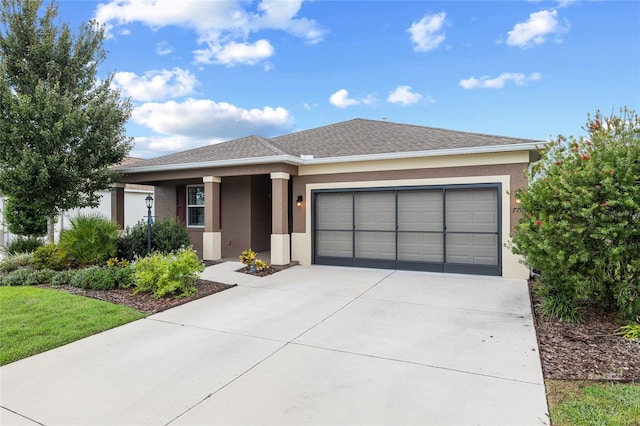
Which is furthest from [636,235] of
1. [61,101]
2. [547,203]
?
[61,101]

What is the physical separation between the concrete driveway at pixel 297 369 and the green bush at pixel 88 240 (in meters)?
4.51

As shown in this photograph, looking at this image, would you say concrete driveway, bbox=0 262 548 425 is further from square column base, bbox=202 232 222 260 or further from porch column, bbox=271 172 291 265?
square column base, bbox=202 232 222 260

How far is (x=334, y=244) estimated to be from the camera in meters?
10.5

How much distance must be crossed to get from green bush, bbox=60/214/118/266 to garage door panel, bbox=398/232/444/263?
7.71 m

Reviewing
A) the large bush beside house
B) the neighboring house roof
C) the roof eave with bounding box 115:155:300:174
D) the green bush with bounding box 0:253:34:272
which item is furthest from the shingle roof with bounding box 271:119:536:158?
the green bush with bounding box 0:253:34:272

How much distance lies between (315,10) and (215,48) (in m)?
4.00

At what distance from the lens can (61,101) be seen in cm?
966

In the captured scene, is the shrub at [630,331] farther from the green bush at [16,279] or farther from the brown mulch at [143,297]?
the green bush at [16,279]

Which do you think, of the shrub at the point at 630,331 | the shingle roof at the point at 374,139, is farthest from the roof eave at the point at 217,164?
the shrub at the point at 630,331

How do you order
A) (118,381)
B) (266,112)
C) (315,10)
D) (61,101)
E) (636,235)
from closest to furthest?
(118,381), (636,235), (61,101), (315,10), (266,112)

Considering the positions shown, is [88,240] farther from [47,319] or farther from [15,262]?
[47,319]

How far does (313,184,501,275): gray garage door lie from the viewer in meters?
8.78

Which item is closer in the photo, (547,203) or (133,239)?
(547,203)

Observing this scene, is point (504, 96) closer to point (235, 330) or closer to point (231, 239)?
point (231, 239)
